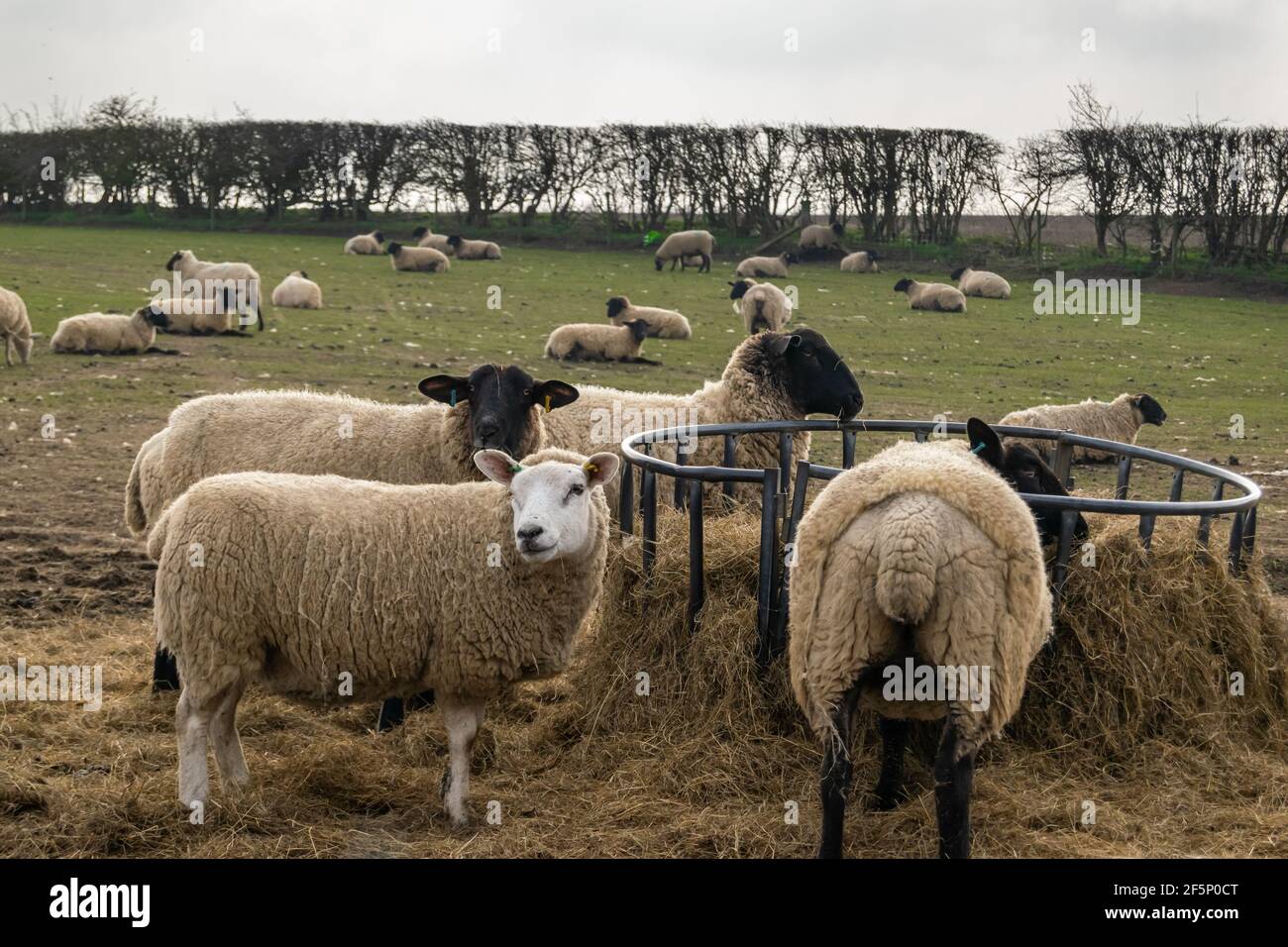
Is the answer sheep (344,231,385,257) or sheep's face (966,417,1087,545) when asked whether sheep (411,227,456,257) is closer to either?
sheep (344,231,385,257)

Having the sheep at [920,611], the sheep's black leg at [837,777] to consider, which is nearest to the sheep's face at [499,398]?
the sheep at [920,611]

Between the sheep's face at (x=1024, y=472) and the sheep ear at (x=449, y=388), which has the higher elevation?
the sheep ear at (x=449, y=388)

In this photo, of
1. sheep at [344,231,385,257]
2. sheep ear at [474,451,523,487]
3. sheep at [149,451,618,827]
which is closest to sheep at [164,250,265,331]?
sheep at [344,231,385,257]

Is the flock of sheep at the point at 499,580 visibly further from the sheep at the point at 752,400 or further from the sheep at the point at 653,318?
the sheep at the point at 653,318

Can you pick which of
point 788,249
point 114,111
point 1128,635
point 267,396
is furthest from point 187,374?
point 114,111

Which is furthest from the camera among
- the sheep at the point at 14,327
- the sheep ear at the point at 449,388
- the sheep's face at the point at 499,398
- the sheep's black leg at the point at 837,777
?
the sheep at the point at 14,327

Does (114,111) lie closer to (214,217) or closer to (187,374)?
(214,217)

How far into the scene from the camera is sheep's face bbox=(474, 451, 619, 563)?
5531 mm

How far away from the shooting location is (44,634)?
8125mm

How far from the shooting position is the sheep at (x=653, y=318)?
2273 cm

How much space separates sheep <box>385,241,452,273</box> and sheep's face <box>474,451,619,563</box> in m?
25.1

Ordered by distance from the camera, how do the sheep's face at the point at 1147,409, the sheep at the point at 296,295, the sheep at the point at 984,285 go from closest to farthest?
→ the sheep's face at the point at 1147,409, the sheep at the point at 296,295, the sheep at the point at 984,285

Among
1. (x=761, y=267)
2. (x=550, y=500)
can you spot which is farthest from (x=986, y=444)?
(x=761, y=267)
